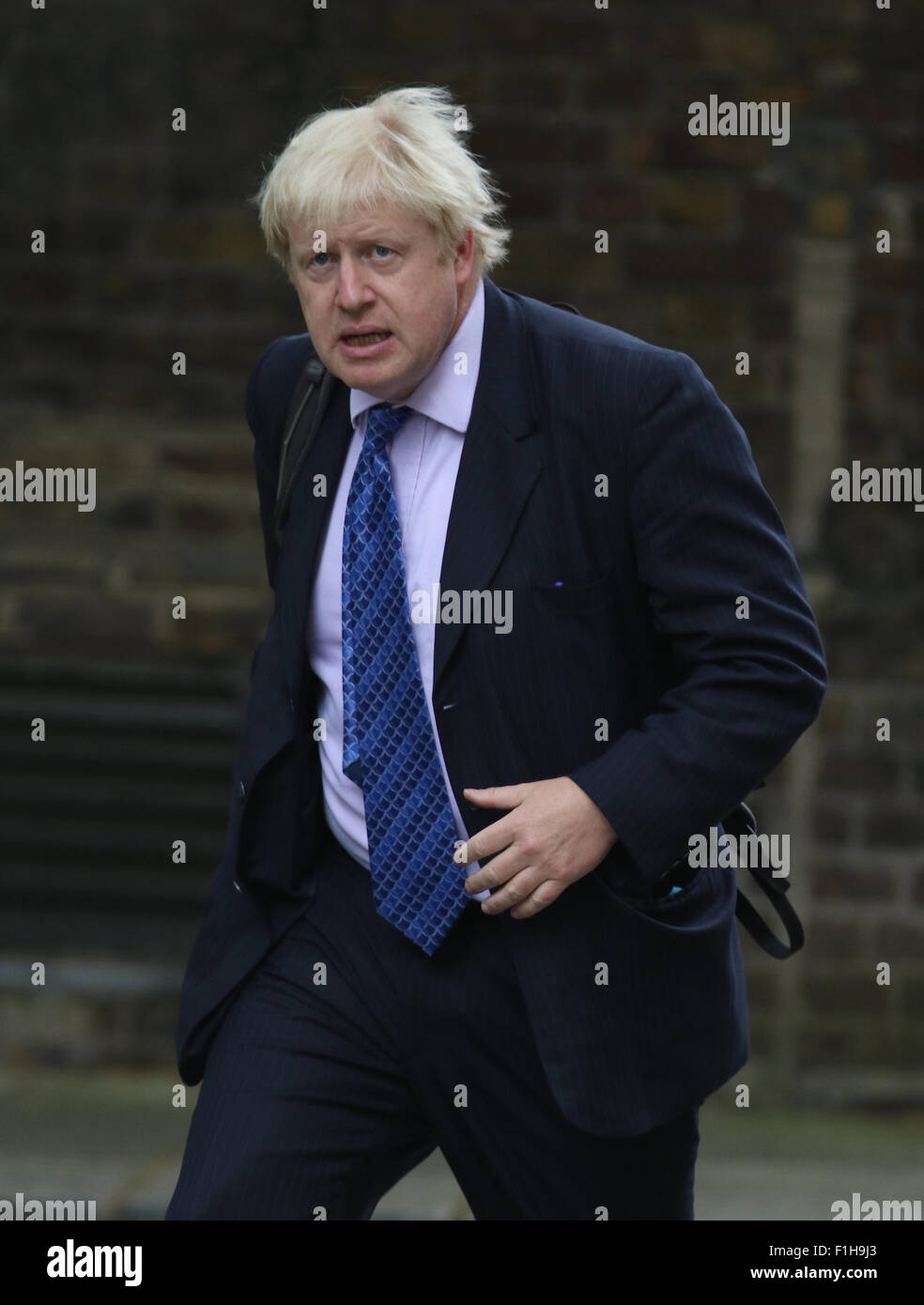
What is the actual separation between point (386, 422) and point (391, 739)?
1.42 ft

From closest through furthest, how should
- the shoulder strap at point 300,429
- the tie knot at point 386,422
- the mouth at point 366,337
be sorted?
1. the mouth at point 366,337
2. the tie knot at point 386,422
3. the shoulder strap at point 300,429

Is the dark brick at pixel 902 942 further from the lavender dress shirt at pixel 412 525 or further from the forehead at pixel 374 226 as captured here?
the forehead at pixel 374 226

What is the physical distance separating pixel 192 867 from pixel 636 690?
11.4 ft

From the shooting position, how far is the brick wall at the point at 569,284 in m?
5.57

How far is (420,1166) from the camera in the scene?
5207 mm

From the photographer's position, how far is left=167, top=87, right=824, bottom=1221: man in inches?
94.4

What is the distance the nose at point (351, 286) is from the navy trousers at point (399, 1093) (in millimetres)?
782

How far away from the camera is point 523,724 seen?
2.46 meters

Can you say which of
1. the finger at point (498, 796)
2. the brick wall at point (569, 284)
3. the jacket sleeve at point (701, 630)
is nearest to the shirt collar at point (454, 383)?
the jacket sleeve at point (701, 630)

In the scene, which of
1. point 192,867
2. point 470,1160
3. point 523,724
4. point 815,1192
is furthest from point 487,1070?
point 192,867

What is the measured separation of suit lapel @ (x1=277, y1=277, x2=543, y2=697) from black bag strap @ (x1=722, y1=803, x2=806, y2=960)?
504 mm

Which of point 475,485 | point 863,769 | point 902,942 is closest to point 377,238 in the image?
point 475,485

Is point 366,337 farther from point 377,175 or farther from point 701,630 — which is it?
point 701,630
